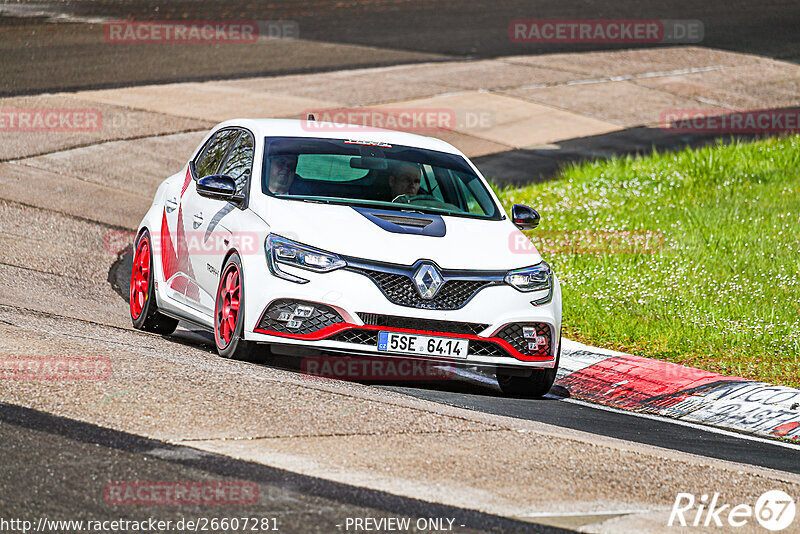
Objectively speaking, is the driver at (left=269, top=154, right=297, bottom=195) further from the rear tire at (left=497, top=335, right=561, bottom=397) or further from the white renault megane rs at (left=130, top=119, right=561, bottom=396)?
the rear tire at (left=497, top=335, right=561, bottom=397)

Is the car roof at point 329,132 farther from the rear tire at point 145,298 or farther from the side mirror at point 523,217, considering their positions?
the rear tire at point 145,298

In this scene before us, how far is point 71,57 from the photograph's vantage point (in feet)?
79.2

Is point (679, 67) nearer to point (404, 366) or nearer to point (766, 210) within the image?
point (766, 210)

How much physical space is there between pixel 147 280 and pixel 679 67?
754 inches

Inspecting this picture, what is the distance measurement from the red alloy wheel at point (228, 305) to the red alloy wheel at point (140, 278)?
1.51 metres

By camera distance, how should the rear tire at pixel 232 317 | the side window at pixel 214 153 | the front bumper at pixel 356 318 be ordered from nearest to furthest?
1. the front bumper at pixel 356 318
2. the rear tire at pixel 232 317
3. the side window at pixel 214 153

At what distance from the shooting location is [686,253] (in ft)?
44.2

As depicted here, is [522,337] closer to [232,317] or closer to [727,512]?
[232,317]

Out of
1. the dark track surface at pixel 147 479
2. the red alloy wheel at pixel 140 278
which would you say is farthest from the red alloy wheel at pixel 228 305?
the dark track surface at pixel 147 479

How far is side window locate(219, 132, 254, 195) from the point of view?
9258mm

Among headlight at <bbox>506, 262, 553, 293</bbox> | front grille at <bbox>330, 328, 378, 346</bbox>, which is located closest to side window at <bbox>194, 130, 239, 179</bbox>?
front grille at <bbox>330, 328, 378, 346</bbox>

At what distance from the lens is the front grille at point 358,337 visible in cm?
814

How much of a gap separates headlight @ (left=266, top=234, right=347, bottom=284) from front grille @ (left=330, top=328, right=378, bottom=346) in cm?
41

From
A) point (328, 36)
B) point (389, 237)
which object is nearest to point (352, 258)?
point (389, 237)
